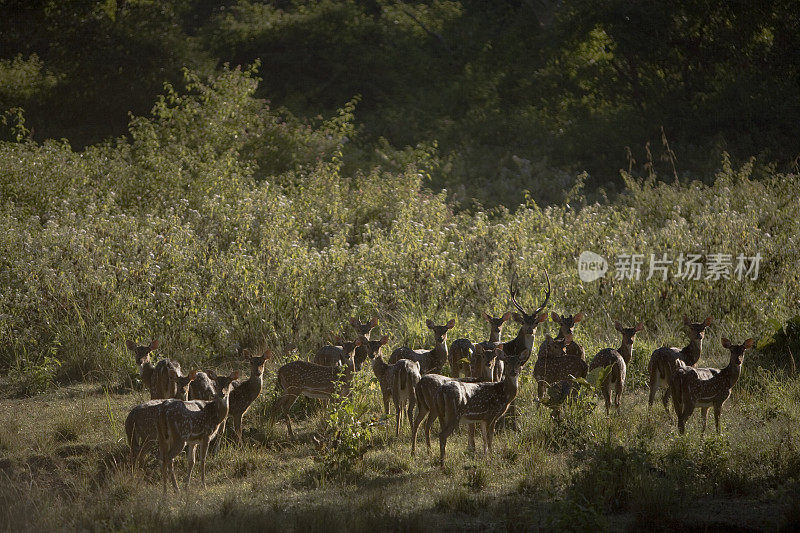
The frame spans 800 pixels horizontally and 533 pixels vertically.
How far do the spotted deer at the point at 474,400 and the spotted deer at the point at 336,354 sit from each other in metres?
1.81

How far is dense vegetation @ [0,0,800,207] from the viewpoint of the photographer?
25438mm

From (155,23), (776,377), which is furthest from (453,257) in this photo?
(155,23)

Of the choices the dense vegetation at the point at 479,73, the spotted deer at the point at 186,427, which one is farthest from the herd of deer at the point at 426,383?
the dense vegetation at the point at 479,73

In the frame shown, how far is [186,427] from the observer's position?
796cm

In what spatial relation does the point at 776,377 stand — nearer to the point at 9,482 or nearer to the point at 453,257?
the point at 453,257

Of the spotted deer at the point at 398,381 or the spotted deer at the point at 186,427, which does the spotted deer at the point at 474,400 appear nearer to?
the spotted deer at the point at 398,381

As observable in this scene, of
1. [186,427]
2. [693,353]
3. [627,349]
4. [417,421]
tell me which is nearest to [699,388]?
[693,353]

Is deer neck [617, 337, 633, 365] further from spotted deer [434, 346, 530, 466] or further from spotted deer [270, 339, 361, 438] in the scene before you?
spotted deer [270, 339, 361, 438]

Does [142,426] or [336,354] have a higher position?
[336,354]

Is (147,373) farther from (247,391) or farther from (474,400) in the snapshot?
(474,400)

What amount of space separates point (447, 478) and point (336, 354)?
95.0 inches

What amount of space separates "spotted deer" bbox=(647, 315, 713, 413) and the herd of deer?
0.04 feet

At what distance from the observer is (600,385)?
9.76m

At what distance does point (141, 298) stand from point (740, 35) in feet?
67.3
